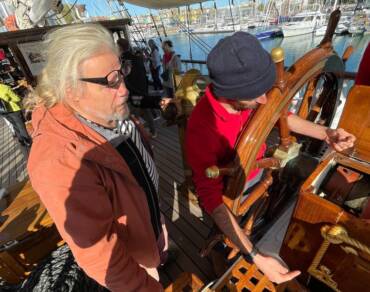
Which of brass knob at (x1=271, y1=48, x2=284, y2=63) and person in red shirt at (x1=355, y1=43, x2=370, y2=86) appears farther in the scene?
person in red shirt at (x1=355, y1=43, x2=370, y2=86)

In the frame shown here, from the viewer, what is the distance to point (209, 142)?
A: 101cm

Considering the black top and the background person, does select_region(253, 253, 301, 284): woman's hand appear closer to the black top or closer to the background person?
the black top

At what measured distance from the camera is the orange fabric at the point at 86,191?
76 cm

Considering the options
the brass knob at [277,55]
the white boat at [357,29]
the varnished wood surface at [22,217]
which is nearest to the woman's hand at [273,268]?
the brass knob at [277,55]

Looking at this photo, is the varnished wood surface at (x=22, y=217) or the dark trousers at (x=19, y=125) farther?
the dark trousers at (x=19, y=125)

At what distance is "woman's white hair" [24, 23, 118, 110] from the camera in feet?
2.81

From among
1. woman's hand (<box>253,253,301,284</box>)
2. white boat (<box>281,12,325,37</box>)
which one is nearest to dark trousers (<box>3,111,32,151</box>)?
woman's hand (<box>253,253,301,284</box>)

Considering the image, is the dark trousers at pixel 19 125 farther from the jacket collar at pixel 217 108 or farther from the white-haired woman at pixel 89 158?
the jacket collar at pixel 217 108

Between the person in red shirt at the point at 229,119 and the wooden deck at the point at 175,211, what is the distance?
101 centimetres

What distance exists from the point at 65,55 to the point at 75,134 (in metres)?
0.30

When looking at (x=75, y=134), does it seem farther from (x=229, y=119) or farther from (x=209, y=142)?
(x=229, y=119)

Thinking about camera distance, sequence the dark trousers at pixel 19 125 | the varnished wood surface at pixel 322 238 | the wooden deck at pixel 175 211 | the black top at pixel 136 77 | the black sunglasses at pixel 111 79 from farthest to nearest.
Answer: the dark trousers at pixel 19 125
the black top at pixel 136 77
the wooden deck at pixel 175 211
the black sunglasses at pixel 111 79
the varnished wood surface at pixel 322 238

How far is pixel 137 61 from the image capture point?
3.32 m

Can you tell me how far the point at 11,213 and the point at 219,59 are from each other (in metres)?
2.17
